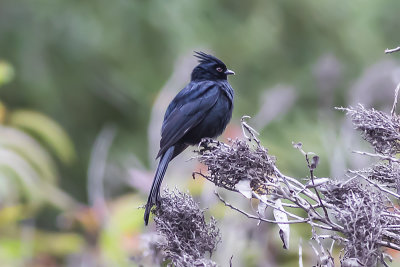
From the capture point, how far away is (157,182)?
3.65 metres

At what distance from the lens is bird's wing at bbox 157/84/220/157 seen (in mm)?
4434

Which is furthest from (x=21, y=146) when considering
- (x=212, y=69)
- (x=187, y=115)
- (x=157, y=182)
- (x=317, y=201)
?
(x=317, y=201)

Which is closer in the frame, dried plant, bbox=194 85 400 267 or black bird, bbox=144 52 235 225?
dried plant, bbox=194 85 400 267

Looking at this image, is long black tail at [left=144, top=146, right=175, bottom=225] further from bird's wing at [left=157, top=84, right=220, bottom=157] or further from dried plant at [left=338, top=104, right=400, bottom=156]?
dried plant at [left=338, top=104, right=400, bottom=156]

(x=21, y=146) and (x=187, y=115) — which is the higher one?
(x=21, y=146)

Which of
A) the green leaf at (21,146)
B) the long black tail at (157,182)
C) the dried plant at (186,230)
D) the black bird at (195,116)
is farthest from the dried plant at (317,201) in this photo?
the green leaf at (21,146)

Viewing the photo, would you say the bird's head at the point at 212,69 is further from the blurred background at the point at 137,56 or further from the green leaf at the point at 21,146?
the blurred background at the point at 137,56

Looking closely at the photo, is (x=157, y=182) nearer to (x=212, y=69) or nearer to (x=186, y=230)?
(x=186, y=230)

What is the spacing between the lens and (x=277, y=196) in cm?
288

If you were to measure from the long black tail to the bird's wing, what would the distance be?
5cm

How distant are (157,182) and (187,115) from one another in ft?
3.45

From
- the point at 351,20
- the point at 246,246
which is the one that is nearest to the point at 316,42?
the point at 351,20

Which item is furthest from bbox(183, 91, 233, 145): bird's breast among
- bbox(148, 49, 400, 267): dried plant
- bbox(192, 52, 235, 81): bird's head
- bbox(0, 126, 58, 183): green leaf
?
bbox(0, 126, 58, 183): green leaf

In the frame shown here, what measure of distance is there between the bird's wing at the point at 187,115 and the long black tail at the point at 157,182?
0.15 feet
